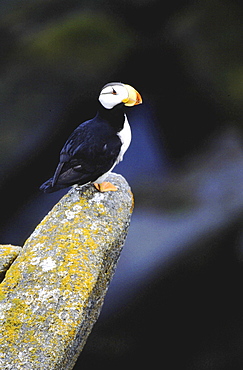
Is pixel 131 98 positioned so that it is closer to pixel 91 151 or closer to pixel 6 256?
Result: pixel 91 151

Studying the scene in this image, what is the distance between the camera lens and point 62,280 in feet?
11.0

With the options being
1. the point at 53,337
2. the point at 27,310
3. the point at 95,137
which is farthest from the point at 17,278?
the point at 95,137

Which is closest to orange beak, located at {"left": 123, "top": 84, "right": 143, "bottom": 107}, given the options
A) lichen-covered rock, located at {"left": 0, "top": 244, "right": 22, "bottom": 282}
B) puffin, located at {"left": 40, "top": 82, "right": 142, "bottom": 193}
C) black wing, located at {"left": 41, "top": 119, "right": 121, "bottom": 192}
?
puffin, located at {"left": 40, "top": 82, "right": 142, "bottom": 193}

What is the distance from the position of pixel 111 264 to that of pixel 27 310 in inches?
30.9

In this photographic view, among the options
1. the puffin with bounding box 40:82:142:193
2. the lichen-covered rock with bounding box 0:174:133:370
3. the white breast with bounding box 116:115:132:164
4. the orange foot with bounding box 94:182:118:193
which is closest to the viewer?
the lichen-covered rock with bounding box 0:174:133:370

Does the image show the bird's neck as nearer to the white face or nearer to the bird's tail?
the white face

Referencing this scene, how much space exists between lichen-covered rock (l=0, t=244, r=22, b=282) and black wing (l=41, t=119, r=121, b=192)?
543 millimetres

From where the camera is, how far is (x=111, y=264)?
3.78 meters

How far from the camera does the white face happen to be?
3.53 m

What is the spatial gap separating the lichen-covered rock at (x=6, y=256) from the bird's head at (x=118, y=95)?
51.8 inches

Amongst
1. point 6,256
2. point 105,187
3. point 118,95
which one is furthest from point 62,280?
point 118,95

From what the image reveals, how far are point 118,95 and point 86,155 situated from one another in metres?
0.49

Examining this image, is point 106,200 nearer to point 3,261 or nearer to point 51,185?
point 51,185

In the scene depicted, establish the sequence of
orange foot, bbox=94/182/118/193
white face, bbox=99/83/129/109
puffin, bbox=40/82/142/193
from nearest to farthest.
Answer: white face, bbox=99/83/129/109, puffin, bbox=40/82/142/193, orange foot, bbox=94/182/118/193
